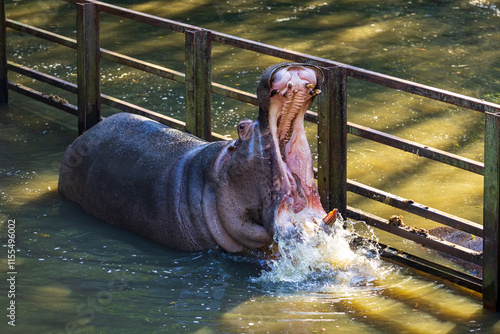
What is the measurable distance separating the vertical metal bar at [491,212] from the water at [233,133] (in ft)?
0.47

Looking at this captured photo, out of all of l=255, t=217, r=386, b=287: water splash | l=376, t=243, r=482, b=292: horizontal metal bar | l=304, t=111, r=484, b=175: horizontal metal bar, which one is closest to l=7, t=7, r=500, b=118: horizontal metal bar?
l=304, t=111, r=484, b=175: horizontal metal bar

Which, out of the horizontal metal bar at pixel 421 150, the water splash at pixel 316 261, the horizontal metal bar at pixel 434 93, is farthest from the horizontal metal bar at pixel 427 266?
the horizontal metal bar at pixel 434 93

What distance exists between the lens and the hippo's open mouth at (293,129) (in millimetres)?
4609

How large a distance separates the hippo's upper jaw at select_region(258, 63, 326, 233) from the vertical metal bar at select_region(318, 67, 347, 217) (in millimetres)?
567

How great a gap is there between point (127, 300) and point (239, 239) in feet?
2.70

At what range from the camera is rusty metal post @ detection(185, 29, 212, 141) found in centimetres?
628

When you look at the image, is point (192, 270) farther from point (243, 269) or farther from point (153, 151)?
point (153, 151)

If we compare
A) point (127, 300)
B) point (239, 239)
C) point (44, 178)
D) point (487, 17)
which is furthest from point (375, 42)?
point (127, 300)

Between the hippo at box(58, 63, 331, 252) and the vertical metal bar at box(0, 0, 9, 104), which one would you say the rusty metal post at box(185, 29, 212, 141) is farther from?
the vertical metal bar at box(0, 0, 9, 104)

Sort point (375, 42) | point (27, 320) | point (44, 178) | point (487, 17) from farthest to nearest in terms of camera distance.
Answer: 1. point (487, 17)
2. point (375, 42)
3. point (44, 178)
4. point (27, 320)

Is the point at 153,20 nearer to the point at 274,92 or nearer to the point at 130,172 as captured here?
the point at 130,172

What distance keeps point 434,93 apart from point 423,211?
77cm

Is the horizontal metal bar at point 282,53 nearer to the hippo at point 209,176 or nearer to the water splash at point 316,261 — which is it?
the hippo at point 209,176

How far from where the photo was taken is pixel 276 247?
493cm
